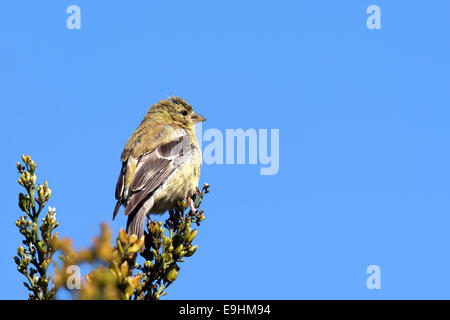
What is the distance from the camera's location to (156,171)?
6430mm

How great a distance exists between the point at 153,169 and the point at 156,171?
0.13 ft

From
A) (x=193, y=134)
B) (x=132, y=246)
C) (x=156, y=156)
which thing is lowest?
(x=132, y=246)

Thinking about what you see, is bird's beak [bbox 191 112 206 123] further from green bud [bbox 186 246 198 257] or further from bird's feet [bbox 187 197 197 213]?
green bud [bbox 186 246 198 257]

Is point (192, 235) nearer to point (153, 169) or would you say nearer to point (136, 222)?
point (136, 222)

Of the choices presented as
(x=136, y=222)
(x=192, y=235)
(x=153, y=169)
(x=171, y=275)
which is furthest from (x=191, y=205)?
(x=171, y=275)

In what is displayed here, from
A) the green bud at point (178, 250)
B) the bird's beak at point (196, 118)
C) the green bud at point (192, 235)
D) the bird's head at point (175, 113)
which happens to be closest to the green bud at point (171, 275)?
the green bud at point (178, 250)

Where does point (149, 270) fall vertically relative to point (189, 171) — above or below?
below

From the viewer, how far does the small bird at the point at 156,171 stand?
19.9 feet

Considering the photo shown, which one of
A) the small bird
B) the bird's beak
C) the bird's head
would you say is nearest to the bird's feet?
the small bird
